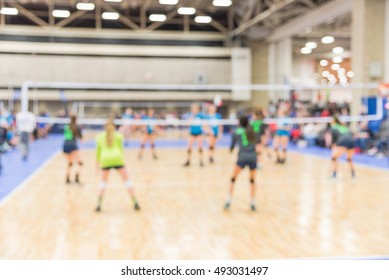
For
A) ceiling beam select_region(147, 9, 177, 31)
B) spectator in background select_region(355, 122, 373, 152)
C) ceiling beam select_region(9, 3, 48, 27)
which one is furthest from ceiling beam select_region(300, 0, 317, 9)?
spectator in background select_region(355, 122, 373, 152)

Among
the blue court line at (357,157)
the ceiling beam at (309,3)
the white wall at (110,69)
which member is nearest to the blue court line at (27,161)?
the white wall at (110,69)

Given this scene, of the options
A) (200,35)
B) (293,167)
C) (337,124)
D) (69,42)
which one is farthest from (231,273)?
(293,167)

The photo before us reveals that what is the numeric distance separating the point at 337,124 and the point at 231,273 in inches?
292

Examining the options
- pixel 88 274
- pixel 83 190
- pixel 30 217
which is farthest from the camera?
pixel 83 190

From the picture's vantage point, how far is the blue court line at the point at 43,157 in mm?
7067

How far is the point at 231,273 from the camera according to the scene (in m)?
2.58

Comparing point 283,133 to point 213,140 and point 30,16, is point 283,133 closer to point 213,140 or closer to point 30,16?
point 213,140

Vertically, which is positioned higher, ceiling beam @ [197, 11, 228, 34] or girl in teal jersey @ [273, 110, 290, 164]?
ceiling beam @ [197, 11, 228, 34]

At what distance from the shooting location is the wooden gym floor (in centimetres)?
474

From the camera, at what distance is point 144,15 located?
341 centimetres

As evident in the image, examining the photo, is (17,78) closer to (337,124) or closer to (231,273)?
(231,273)

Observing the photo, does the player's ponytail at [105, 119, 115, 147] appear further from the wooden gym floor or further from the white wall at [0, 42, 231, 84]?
the white wall at [0, 42, 231, 84]

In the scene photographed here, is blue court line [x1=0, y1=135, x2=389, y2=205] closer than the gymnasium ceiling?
No

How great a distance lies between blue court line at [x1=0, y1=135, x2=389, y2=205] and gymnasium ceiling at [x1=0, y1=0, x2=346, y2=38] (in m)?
1.36
